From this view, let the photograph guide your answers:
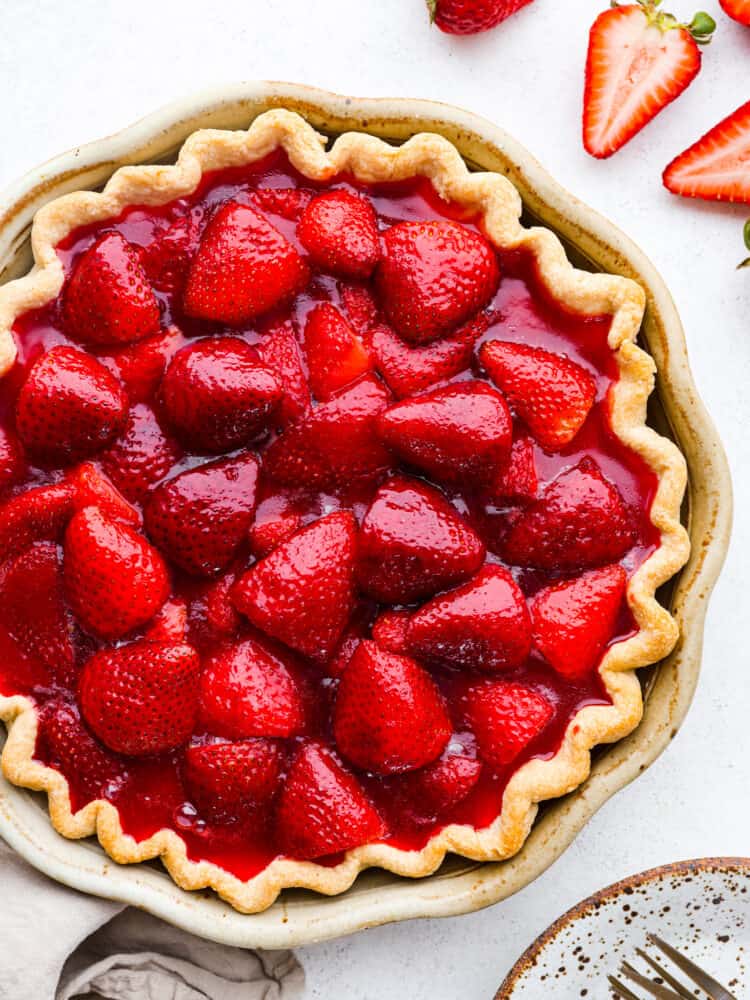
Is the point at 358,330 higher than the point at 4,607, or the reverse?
the point at 358,330

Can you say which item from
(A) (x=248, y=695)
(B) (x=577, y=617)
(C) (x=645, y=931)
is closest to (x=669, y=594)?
(B) (x=577, y=617)

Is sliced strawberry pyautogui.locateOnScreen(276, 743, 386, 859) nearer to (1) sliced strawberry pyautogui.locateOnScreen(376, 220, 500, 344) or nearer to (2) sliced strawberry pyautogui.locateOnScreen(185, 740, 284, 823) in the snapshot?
(2) sliced strawberry pyautogui.locateOnScreen(185, 740, 284, 823)

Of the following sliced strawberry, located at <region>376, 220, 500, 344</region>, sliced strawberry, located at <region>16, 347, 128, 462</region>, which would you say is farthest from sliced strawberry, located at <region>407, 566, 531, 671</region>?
sliced strawberry, located at <region>16, 347, 128, 462</region>

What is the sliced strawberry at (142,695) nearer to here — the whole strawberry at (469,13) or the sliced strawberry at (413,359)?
the sliced strawberry at (413,359)

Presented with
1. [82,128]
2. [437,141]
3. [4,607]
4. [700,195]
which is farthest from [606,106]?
[4,607]

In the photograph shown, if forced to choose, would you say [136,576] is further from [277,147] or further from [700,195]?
[700,195]

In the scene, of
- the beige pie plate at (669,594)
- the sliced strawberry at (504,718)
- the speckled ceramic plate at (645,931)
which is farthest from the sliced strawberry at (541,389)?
the speckled ceramic plate at (645,931)
